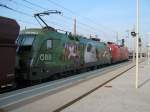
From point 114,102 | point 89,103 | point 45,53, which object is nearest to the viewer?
point 89,103

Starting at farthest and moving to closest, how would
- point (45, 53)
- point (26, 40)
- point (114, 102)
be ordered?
point (45, 53), point (26, 40), point (114, 102)

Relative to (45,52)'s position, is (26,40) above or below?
above

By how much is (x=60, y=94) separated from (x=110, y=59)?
29.7m

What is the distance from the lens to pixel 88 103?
10.7 meters

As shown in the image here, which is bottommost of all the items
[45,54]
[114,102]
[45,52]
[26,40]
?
[114,102]

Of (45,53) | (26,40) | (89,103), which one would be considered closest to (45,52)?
(45,53)

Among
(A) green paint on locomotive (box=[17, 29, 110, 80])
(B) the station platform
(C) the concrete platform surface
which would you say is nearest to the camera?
(B) the station platform

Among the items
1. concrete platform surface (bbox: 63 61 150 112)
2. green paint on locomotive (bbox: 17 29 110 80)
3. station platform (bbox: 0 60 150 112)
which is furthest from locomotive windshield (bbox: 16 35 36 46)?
concrete platform surface (bbox: 63 61 150 112)

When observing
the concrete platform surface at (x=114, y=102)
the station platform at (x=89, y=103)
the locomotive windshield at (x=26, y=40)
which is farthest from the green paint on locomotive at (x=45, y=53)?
the concrete platform surface at (x=114, y=102)

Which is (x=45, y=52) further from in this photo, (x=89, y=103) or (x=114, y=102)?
(x=114, y=102)

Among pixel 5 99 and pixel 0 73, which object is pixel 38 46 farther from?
pixel 5 99

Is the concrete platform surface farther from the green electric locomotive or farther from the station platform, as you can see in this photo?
Result: the green electric locomotive

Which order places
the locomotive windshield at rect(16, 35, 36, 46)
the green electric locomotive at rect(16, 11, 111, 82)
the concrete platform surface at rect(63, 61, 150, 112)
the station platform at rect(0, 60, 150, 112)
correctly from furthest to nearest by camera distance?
the locomotive windshield at rect(16, 35, 36, 46)
the green electric locomotive at rect(16, 11, 111, 82)
the concrete platform surface at rect(63, 61, 150, 112)
the station platform at rect(0, 60, 150, 112)

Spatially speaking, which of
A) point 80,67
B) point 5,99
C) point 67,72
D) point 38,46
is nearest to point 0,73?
point 5,99
